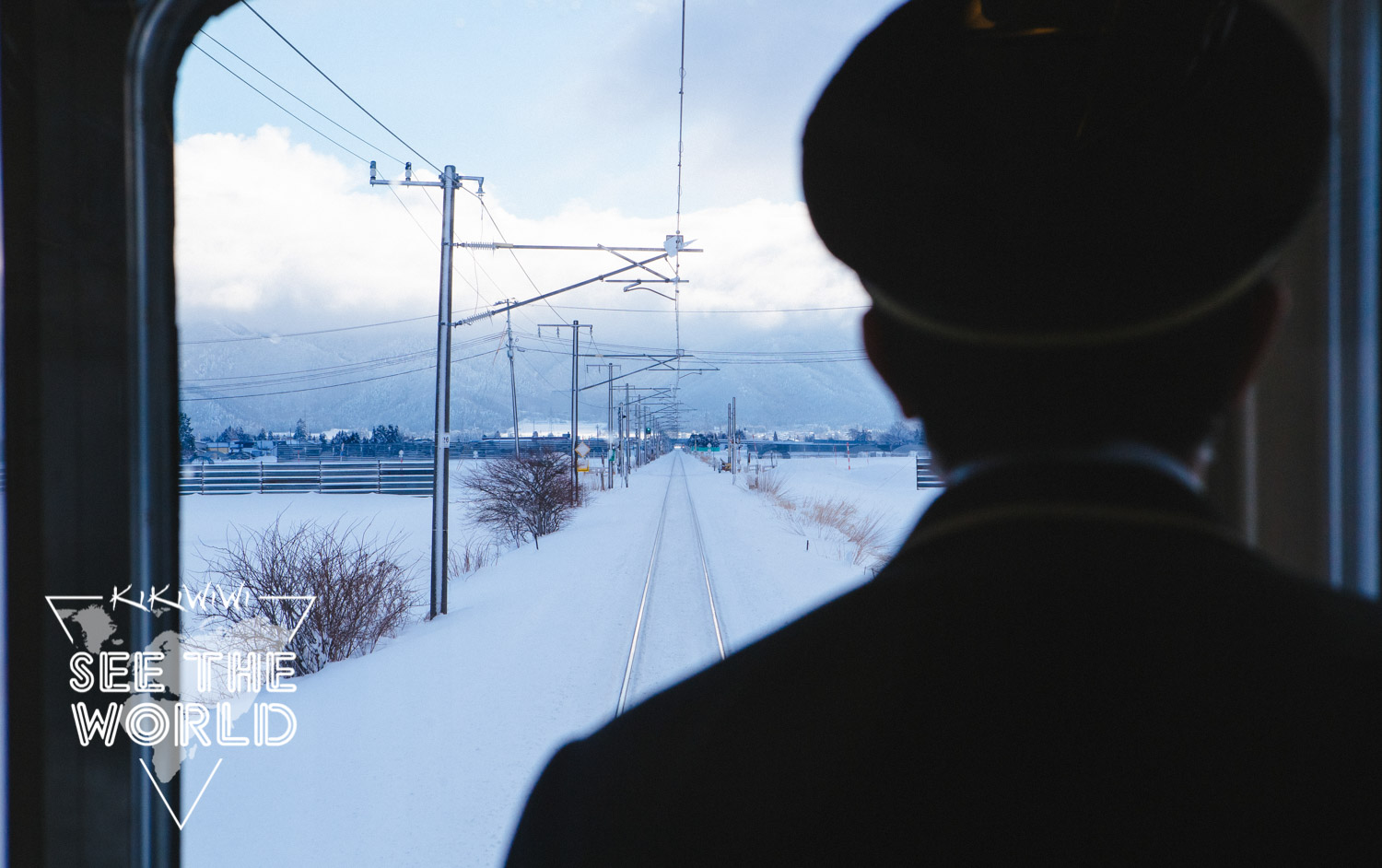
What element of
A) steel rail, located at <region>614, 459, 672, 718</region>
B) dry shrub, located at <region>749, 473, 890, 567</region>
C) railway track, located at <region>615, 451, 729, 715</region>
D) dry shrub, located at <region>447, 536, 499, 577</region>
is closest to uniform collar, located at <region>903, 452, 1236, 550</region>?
steel rail, located at <region>614, 459, 672, 718</region>

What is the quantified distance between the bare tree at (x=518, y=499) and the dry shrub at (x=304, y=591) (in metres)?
10.4

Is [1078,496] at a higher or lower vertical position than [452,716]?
higher

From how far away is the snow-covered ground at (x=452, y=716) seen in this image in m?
3.72

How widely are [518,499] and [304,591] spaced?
37.7 ft

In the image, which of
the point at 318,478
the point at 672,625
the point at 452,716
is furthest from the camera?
the point at 318,478

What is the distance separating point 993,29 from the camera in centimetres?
93

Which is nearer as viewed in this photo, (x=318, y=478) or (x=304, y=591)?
(x=304, y=591)

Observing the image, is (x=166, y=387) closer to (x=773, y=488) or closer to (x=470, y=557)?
(x=470, y=557)

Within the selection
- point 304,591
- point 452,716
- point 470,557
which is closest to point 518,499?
point 470,557

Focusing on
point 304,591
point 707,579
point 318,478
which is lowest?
point 707,579

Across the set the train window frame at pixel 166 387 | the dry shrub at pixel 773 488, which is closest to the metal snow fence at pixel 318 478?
the dry shrub at pixel 773 488

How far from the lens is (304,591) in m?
6.94

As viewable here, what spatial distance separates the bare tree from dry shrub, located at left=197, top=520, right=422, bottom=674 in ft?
34.0

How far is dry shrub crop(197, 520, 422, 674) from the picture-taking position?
21.8 feet
